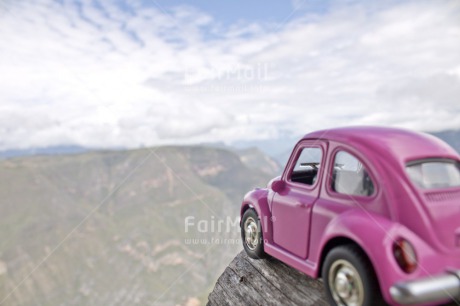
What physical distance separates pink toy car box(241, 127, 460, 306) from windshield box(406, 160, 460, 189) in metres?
0.01

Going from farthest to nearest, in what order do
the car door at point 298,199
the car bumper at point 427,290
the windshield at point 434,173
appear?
the car door at point 298,199 < the windshield at point 434,173 < the car bumper at point 427,290

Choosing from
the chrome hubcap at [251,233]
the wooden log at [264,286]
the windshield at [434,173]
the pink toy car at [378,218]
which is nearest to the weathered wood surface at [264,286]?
the wooden log at [264,286]

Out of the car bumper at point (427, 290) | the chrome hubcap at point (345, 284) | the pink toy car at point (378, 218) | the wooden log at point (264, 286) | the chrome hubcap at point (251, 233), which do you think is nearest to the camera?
the car bumper at point (427, 290)

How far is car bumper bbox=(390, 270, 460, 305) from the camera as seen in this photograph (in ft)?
11.8

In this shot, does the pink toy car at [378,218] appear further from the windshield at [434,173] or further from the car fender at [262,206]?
the car fender at [262,206]

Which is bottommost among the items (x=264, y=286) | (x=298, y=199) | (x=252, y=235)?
(x=264, y=286)

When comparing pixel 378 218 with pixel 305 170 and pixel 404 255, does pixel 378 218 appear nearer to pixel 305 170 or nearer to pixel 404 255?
pixel 404 255

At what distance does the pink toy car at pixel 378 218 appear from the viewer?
12.8 ft

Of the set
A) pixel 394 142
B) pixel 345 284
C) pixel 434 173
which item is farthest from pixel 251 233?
pixel 434 173

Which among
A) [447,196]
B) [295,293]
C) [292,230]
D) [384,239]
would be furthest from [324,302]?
[447,196]

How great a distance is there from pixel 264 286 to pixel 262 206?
4.20ft

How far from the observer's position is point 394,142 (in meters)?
4.66

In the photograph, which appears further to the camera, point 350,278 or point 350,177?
point 350,177

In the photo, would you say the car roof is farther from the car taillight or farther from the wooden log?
the wooden log
